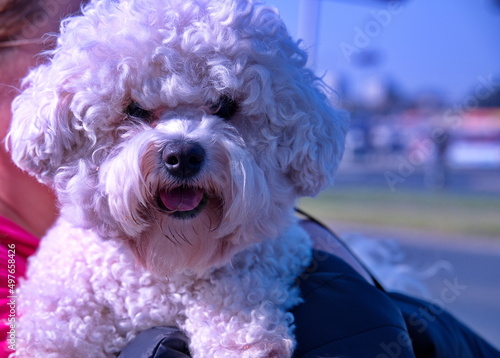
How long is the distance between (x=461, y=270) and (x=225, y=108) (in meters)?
4.71

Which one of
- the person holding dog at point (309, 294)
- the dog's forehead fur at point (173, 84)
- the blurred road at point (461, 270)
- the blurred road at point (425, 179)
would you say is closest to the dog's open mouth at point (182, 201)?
the dog's forehead fur at point (173, 84)

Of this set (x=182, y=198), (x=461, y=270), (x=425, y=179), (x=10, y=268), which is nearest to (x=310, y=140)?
(x=182, y=198)

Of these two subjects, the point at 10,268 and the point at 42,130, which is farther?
the point at 10,268

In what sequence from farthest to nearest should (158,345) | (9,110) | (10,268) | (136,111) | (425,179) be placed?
(425,179) < (9,110) < (10,268) < (136,111) < (158,345)

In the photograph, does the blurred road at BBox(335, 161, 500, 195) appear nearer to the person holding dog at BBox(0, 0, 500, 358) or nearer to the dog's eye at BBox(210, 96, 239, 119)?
the person holding dog at BBox(0, 0, 500, 358)

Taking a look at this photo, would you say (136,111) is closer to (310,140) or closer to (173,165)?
(173,165)

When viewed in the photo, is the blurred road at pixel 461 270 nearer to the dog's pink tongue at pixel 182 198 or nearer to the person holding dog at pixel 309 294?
the person holding dog at pixel 309 294

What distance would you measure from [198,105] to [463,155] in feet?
54.1

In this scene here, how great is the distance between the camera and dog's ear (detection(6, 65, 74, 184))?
4.11 ft

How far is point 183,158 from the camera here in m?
1.18

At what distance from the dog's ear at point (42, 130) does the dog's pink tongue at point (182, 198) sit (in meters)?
0.26

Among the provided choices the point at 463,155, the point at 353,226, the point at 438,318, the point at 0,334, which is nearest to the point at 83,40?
the point at 0,334

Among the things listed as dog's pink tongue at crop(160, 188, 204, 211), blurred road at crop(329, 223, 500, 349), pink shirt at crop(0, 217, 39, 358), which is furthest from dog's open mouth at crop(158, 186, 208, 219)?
blurred road at crop(329, 223, 500, 349)

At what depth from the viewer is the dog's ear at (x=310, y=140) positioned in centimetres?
130
